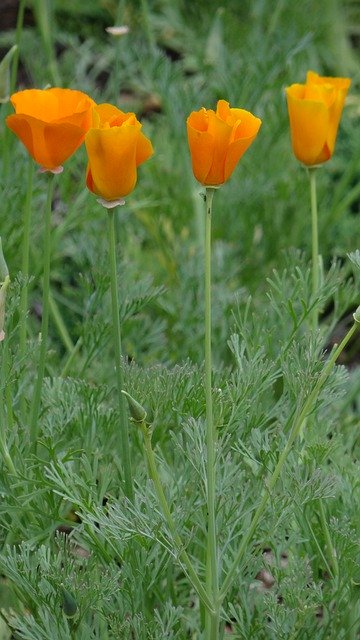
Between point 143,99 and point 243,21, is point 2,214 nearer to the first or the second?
point 143,99

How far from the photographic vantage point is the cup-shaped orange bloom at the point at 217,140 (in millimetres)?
970

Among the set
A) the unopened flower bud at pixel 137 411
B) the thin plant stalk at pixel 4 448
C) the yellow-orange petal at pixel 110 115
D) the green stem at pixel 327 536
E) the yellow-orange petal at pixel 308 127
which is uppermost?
the yellow-orange petal at pixel 110 115

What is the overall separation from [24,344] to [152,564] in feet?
0.96

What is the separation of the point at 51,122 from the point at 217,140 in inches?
7.1

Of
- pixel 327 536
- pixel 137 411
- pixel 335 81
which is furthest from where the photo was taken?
pixel 335 81

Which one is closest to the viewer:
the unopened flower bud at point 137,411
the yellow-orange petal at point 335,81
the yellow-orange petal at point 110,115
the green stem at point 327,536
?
the unopened flower bud at point 137,411

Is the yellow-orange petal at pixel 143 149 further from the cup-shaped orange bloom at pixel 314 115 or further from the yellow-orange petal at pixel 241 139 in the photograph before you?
the cup-shaped orange bloom at pixel 314 115

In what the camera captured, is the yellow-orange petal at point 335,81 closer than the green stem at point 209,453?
No

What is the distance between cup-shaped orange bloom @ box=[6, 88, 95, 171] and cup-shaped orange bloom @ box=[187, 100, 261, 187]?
12 cm

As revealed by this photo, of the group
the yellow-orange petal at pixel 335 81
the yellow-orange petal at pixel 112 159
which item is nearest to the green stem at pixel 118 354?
the yellow-orange petal at pixel 112 159

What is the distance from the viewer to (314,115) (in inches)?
47.8

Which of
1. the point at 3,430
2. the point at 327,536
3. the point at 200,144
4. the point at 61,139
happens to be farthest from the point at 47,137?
the point at 327,536

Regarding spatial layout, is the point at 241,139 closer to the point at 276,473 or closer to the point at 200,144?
the point at 200,144

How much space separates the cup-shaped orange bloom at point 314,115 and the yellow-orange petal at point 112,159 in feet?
0.92
